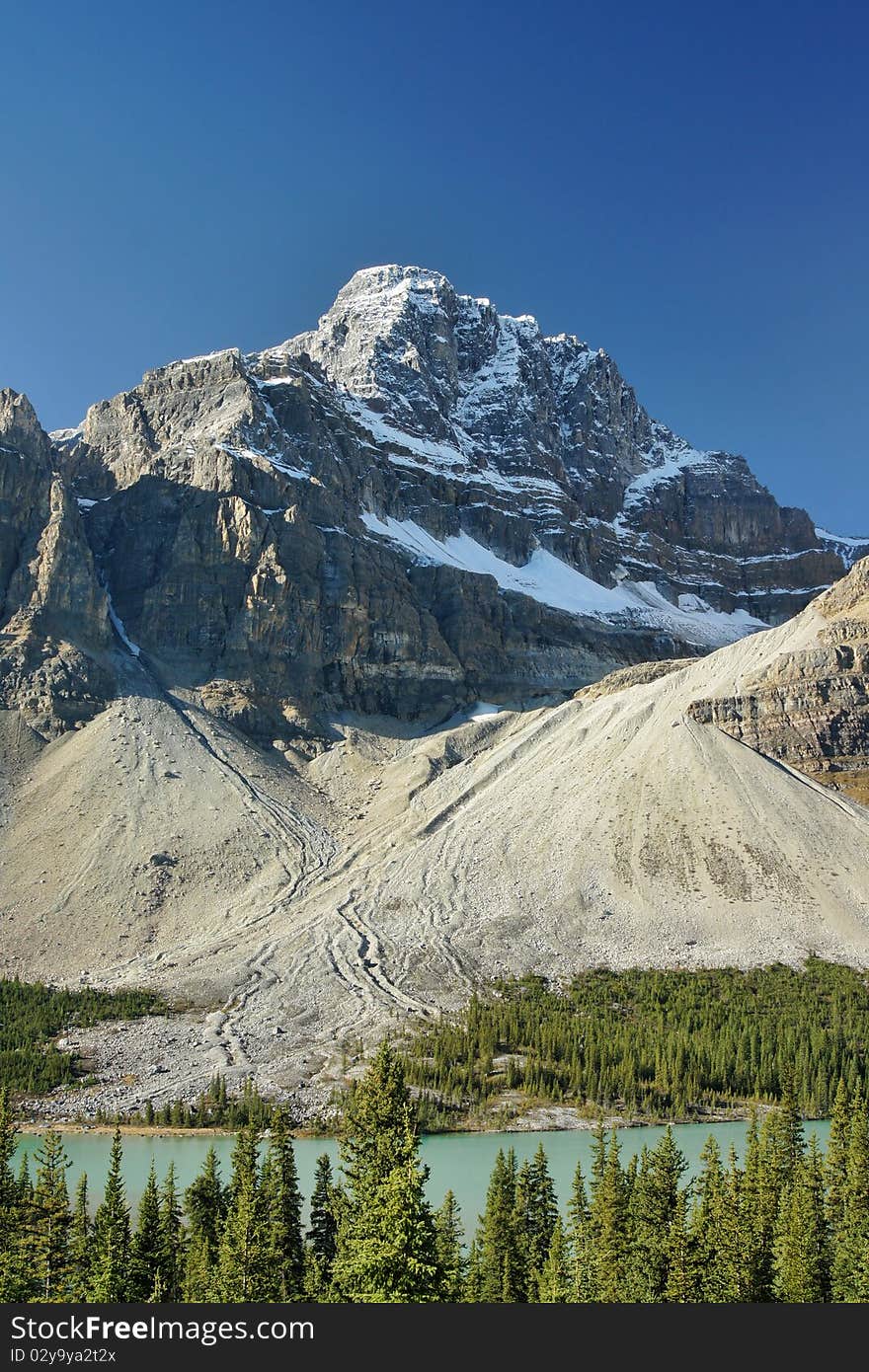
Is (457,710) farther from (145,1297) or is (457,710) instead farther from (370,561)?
(145,1297)

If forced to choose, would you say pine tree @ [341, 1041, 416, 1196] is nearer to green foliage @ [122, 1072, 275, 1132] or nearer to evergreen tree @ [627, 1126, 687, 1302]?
evergreen tree @ [627, 1126, 687, 1302]

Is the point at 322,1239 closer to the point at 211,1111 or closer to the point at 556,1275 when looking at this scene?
the point at 556,1275

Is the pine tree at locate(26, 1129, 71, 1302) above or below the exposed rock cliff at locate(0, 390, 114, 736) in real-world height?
below

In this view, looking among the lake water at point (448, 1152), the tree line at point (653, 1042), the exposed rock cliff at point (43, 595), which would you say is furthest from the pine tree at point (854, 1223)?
the exposed rock cliff at point (43, 595)

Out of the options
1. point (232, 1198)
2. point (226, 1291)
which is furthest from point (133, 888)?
point (226, 1291)

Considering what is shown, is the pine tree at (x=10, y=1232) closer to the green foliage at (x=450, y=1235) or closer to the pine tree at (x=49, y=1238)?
the green foliage at (x=450, y=1235)

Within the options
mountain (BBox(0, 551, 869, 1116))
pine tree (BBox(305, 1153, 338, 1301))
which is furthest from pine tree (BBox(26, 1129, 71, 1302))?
mountain (BBox(0, 551, 869, 1116))
